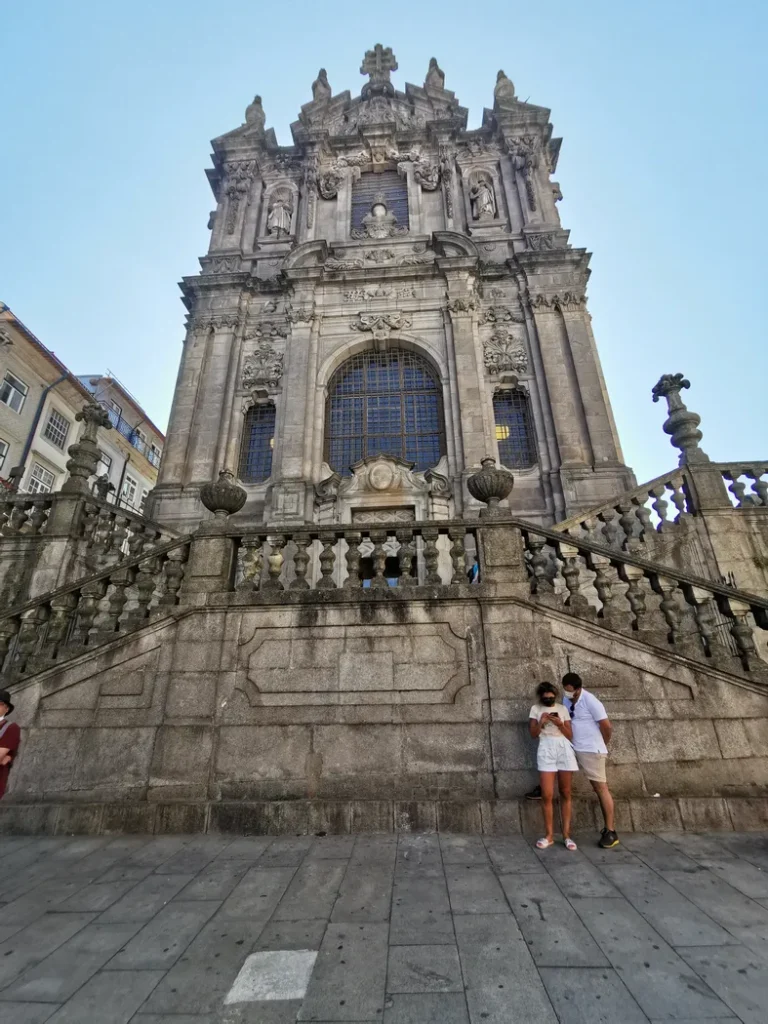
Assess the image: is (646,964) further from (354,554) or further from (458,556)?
(354,554)

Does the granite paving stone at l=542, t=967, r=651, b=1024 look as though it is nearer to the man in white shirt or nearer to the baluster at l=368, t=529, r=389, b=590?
the man in white shirt

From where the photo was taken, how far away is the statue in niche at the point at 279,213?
19.6 m

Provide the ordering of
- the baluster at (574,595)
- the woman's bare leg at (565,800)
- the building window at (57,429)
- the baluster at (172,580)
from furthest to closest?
the building window at (57,429) → the baluster at (172,580) → the baluster at (574,595) → the woman's bare leg at (565,800)

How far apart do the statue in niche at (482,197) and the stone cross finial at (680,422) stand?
39.5 feet

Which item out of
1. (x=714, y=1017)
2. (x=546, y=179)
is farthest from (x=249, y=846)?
(x=546, y=179)

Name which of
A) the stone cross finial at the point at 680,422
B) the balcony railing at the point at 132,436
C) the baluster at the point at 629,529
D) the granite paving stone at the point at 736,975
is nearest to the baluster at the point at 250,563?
the granite paving stone at the point at 736,975

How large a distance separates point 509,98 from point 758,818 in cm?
2636

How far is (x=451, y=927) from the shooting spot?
355cm

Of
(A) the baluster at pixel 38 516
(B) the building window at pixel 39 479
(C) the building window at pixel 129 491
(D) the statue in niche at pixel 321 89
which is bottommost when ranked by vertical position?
(A) the baluster at pixel 38 516

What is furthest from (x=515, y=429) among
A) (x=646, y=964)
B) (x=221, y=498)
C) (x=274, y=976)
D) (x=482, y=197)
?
(x=274, y=976)

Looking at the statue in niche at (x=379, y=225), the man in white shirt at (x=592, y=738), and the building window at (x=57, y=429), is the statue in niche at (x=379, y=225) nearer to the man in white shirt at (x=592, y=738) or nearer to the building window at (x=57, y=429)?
the man in white shirt at (x=592, y=738)

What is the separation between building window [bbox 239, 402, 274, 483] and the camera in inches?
609

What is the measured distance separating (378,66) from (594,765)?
31.4 meters

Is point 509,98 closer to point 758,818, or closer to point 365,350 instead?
point 365,350
